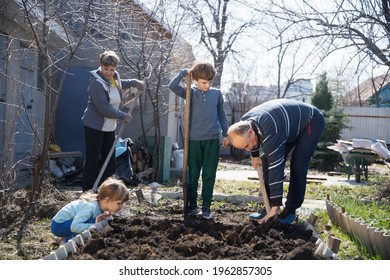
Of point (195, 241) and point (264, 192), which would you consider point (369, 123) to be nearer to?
point (264, 192)

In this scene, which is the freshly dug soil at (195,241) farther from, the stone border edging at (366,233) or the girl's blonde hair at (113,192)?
the stone border edging at (366,233)

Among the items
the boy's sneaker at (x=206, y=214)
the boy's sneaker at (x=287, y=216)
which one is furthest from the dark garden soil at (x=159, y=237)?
the boy's sneaker at (x=287, y=216)

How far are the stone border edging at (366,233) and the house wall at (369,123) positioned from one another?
1770cm

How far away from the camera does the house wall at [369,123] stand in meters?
22.0

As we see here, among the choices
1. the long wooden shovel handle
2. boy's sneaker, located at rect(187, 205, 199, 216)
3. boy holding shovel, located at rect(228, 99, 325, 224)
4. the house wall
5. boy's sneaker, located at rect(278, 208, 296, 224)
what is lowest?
boy's sneaker, located at rect(187, 205, 199, 216)

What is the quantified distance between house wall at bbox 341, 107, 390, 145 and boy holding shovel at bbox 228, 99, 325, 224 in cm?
1779

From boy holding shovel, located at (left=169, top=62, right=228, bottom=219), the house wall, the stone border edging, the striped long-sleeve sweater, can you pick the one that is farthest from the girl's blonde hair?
the house wall

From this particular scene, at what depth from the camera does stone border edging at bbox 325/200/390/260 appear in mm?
3627

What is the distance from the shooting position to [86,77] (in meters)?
12.2

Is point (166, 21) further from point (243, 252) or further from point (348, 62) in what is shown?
point (243, 252)

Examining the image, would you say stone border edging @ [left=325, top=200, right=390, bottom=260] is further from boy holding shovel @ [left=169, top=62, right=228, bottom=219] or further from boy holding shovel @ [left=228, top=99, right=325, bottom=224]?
boy holding shovel @ [left=169, top=62, right=228, bottom=219]

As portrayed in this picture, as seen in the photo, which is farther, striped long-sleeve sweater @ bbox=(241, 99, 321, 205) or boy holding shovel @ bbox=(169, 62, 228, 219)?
boy holding shovel @ bbox=(169, 62, 228, 219)

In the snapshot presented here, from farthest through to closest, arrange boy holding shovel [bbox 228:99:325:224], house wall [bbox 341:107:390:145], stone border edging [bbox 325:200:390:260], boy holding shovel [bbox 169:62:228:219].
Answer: house wall [bbox 341:107:390:145] < boy holding shovel [bbox 169:62:228:219] < boy holding shovel [bbox 228:99:325:224] < stone border edging [bbox 325:200:390:260]
